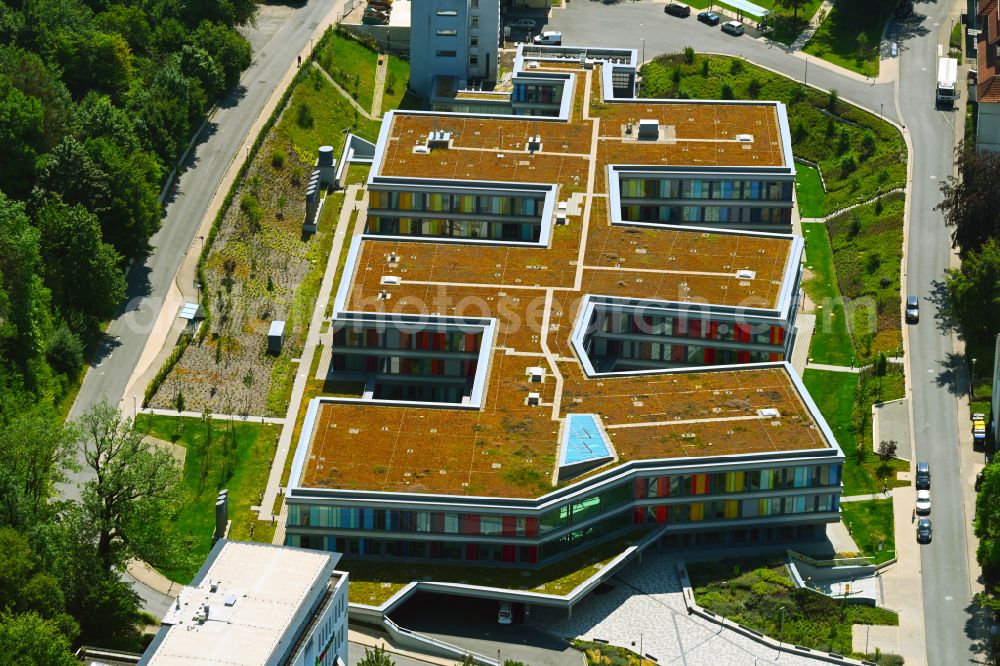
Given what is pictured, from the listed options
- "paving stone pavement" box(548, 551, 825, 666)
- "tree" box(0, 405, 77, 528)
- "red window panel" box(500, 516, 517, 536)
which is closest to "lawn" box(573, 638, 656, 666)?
"paving stone pavement" box(548, 551, 825, 666)

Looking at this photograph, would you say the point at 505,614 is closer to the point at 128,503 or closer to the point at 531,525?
the point at 531,525

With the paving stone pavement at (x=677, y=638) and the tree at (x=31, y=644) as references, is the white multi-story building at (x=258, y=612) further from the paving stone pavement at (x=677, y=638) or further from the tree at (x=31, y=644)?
the paving stone pavement at (x=677, y=638)

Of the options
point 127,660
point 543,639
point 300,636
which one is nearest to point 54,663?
point 127,660

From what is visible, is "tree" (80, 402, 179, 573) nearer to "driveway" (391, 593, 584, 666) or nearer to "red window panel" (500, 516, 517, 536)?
"driveway" (391, 593, 584, 666)

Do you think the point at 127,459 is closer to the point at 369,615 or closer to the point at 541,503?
the point at 369,615

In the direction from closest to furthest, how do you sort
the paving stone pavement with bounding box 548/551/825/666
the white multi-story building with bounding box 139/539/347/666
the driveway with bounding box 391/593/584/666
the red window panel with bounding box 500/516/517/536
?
the white multi-story building with bounding box 139/539/347/666
the paving stone pavement with bounding box 548/551/825/666
the driveway with bounding box 391/593/584/666
the red window panel with bounding box 500/516/517/536

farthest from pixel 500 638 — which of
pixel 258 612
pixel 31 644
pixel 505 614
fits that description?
pixel 31 644
